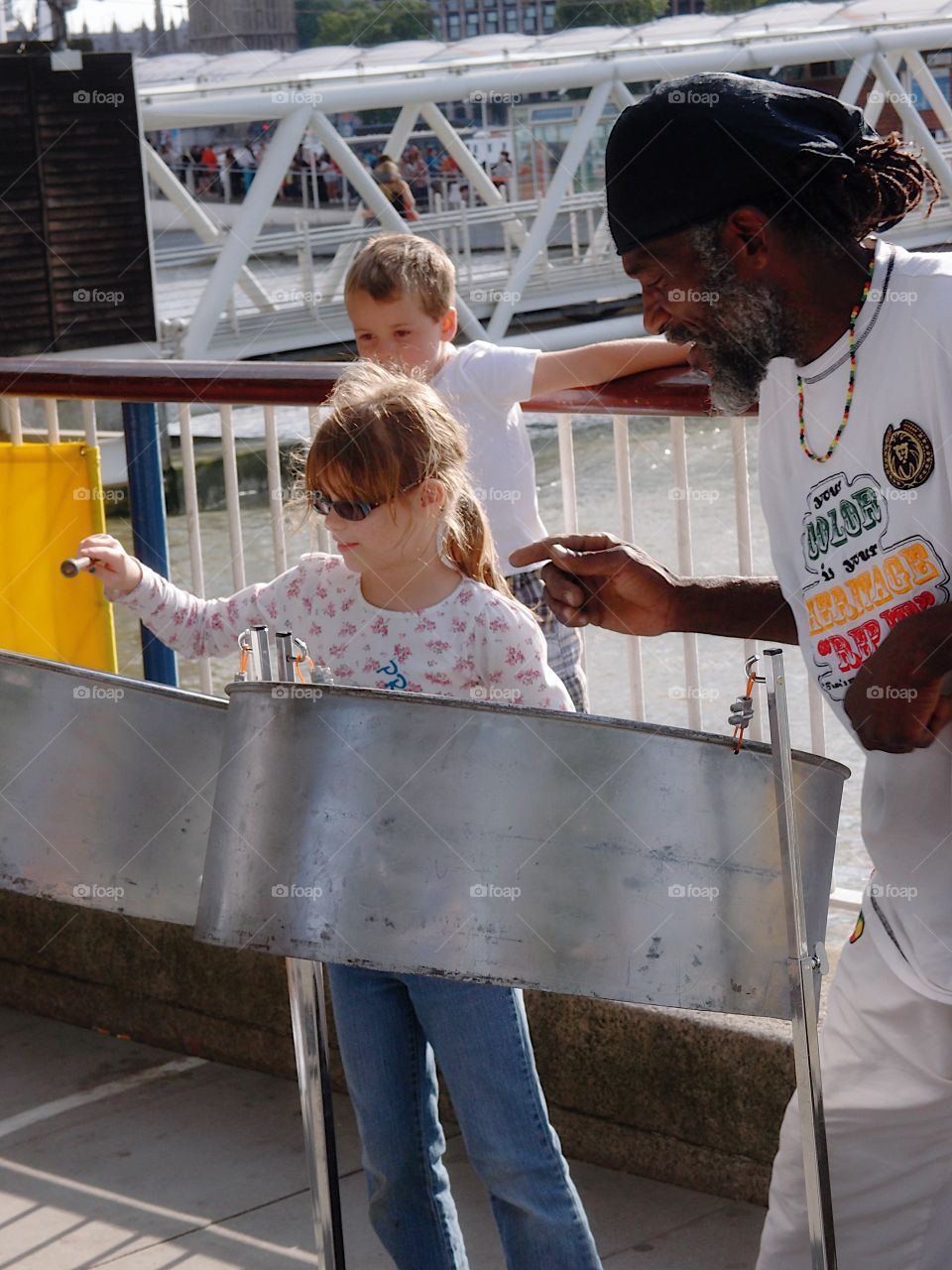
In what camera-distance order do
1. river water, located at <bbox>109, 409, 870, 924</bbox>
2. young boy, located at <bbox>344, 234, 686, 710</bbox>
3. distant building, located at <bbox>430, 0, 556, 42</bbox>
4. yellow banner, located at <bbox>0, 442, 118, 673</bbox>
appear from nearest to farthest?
young boy, located at <bbox>344, 234, 686, 710</bbox> → yellow banner, located at <bbox>0, 442, 118, 673</bbox> → river water, located at <bbox>109, 409, 870, 924</bbox> → distant building, located at <bbox>430, 0, 556, 42</bbox>

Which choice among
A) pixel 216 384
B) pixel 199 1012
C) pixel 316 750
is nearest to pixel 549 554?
pixel 316 750

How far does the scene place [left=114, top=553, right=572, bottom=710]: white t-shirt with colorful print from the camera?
1450mm

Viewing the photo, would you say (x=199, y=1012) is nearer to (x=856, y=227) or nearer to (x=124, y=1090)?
(x=124, y=1090)

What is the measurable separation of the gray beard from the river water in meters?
0.74

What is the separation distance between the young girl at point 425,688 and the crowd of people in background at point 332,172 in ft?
43.6

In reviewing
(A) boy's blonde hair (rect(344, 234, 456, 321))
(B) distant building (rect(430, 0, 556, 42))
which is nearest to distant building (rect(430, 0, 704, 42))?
(B) distant building (rect(430, 0, 556, 42))

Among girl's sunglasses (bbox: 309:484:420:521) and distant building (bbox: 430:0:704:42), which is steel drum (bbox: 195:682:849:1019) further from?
distant building (bbox: 430:0:704:42)

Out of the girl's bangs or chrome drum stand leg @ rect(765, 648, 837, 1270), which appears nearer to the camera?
chrome drum stand leg @ rect(765, 648, 837, 1270)

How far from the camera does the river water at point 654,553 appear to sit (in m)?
3.86

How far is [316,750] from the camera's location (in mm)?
1105

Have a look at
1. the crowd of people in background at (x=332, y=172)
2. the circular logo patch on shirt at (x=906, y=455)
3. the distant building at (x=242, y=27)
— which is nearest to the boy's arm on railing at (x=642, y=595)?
the circular logo patch on shirt at (x=906, y=455)

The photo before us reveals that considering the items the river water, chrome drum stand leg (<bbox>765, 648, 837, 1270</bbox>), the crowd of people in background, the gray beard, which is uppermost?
the crowd of people in background

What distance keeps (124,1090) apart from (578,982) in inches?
54.4

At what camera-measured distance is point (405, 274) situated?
6.79 ft
